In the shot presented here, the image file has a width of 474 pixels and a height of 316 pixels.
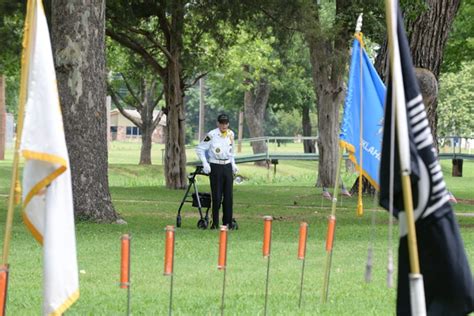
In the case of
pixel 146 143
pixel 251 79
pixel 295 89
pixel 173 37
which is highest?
pixel 173 37

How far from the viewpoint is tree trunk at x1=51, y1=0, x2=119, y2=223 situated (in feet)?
68.4

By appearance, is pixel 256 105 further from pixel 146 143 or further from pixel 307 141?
pixel 146 143

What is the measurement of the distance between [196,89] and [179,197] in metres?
106

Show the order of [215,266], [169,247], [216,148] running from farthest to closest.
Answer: [216,148]
[215,266]
[169,247]

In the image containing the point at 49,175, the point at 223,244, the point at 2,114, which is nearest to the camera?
the point at 49,175

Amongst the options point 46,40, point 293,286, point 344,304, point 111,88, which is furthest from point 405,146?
point 111,88

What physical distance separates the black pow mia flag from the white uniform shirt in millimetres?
12066

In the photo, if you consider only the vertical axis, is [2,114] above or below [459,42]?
below

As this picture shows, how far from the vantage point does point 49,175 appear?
7.21 m

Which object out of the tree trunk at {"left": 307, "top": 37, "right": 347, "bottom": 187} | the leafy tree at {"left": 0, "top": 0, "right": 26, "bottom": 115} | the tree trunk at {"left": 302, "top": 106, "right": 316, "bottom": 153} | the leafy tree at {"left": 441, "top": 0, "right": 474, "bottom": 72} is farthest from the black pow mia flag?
the tree trunk at {"left": 302, "top": 106, "right": 316, "bottom": 153}

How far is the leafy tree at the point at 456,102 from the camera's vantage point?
81.5m

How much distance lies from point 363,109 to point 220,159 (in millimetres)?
7039

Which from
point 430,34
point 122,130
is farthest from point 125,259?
point 122,130

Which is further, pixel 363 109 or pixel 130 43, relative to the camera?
pixel 130 43
